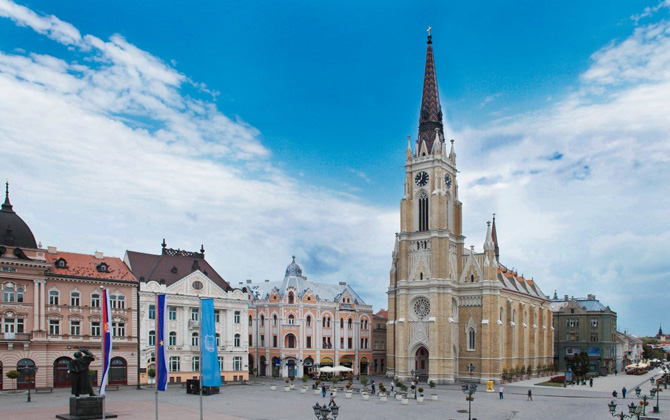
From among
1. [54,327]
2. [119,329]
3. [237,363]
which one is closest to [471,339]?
[237,363]

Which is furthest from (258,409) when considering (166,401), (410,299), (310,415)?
(410,299)

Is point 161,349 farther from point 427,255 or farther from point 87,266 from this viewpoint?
point 427,255

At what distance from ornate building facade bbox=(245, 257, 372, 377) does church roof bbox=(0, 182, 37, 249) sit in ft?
112

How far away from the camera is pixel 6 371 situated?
2083 inches

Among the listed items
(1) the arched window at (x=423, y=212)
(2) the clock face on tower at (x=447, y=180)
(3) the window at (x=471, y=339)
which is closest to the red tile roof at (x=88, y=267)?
(1) the arched window at (x=423, y=212)

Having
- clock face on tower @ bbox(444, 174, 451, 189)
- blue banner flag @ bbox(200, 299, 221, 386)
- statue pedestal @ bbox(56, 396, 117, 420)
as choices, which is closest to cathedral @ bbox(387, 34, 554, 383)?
clock face on tower @ bbox(444, 174, 451, 189)

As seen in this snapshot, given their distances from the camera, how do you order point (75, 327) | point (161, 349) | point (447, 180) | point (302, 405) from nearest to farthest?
point (161, 349) < point (302, 405) < point (75, 327) < point (447, 180)

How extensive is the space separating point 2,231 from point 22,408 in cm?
1988

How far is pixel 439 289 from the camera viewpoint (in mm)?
75625

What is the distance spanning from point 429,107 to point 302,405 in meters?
48.8

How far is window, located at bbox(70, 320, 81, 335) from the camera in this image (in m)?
58.1

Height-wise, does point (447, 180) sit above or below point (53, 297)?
above

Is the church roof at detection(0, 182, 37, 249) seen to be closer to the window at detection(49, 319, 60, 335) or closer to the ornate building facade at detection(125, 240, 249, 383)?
the window at detection(49, 319, 60, 335)

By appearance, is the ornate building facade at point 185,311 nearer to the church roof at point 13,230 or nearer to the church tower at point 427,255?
the church roof at point 13,230
